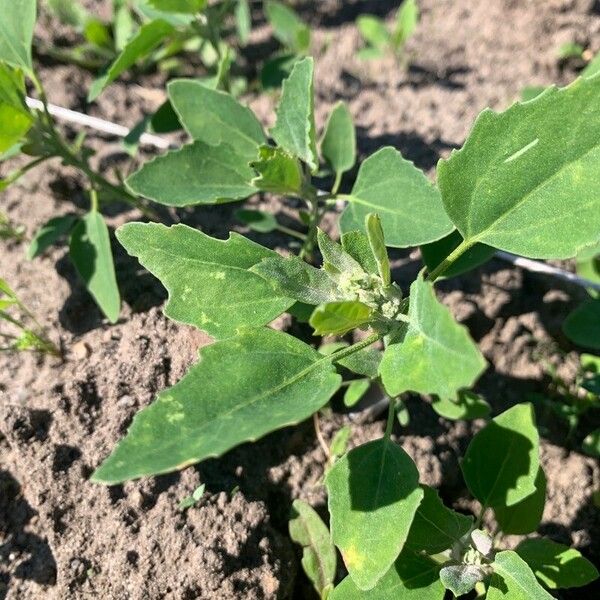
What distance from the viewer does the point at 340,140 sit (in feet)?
6.48

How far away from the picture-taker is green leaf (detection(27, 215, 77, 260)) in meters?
1.99

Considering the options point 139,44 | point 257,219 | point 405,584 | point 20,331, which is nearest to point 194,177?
point 257,219

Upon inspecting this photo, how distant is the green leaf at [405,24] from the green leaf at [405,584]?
1893 millimetres

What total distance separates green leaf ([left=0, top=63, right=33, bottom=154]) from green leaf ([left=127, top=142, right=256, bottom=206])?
0.30 metres

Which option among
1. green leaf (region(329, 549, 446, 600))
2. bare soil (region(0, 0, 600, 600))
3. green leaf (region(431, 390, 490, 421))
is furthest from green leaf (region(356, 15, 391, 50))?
green leaf (region(329, 549, 446, 600))

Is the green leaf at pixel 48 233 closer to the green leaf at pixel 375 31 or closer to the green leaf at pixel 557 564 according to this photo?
the green leaf at pixel 375 31

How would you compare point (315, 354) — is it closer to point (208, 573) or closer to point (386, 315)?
point (386, 315)

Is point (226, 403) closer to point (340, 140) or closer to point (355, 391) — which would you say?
point (355, 391)

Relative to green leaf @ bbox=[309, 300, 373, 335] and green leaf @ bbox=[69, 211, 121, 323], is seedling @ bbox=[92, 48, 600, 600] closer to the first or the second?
green leaf @ bbox=[309, 300, 373, 335]

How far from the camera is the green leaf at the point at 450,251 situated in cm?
163

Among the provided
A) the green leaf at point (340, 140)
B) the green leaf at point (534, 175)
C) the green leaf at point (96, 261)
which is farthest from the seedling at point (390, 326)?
the green leaf at point (96, 261)

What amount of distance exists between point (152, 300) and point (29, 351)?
1.20ft

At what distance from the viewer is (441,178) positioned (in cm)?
133

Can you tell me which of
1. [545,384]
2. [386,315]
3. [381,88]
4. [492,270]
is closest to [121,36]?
[381,88]
